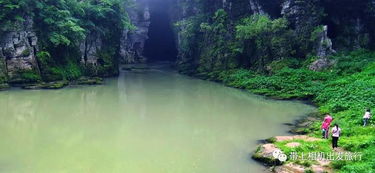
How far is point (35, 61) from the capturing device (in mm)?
32375

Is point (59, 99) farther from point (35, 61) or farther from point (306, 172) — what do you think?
point (306, 172)

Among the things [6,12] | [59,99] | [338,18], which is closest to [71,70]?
[6,12]

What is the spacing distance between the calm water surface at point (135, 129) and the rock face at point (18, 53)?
2760mm

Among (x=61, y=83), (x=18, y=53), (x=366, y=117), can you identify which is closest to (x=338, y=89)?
(x=366, y=117)

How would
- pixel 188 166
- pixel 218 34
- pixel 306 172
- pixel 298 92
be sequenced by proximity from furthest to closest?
pixel 218 34 → pixel 298 92 → pixel 188 166 → pixel 306 172

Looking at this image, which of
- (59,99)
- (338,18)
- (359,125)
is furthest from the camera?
(338,18)

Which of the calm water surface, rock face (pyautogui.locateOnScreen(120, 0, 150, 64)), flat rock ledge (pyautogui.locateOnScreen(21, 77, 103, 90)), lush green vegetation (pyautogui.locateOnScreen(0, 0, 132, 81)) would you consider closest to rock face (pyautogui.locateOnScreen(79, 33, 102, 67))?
lush green vegetation (pyautogui.locateOnScreen(0, 0, 132, 81))

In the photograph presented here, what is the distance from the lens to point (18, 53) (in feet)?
102

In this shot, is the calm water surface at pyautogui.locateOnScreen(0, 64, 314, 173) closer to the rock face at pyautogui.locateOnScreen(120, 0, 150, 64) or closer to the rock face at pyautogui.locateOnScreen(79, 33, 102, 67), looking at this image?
the rock face at pyautogui.locateOnScreen(79, 33, 102, 67)

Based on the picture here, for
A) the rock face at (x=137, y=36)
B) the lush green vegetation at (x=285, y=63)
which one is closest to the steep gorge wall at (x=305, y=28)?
the lush green vegetation at (x=285, y=63)

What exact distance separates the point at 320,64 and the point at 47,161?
25.0 m

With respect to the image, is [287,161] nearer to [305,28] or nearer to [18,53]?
[305,28]

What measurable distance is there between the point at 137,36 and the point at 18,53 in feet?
129

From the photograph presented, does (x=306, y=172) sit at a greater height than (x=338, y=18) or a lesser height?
lesser
